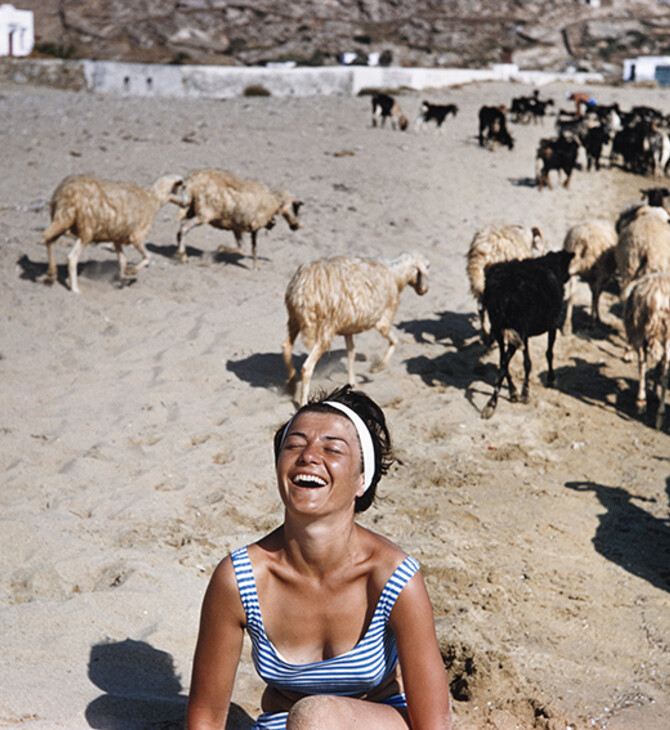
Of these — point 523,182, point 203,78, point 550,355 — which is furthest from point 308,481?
point 203,78

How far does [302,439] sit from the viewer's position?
2.48 meters

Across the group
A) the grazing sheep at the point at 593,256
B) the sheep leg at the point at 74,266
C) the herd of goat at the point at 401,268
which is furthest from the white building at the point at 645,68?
the sheep leg at the point at 74,266

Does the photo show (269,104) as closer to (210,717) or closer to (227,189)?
(227,189)

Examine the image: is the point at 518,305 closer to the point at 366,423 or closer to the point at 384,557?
the point at 366,423

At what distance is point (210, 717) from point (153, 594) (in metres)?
1.70

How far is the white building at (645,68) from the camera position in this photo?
64.9 meters

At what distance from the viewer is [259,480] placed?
5.73 metres

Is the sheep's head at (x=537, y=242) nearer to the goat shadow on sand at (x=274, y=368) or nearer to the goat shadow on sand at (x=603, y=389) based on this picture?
the goat shadow on sand at (x=603, y=389)

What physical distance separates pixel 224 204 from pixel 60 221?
2.51 meters

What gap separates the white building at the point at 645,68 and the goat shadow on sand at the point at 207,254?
6182 centimetres

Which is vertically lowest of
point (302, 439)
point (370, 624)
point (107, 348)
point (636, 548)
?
point (636, 548)

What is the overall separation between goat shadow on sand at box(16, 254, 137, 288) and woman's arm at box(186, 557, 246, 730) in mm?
7627

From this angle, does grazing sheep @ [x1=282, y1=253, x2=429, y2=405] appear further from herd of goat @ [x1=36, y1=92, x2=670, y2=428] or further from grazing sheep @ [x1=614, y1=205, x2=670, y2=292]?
grazing sheep @ [x1=614, y1=205, x2=670, y2=292]

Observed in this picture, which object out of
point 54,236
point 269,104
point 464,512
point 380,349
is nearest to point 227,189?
point 54,236
